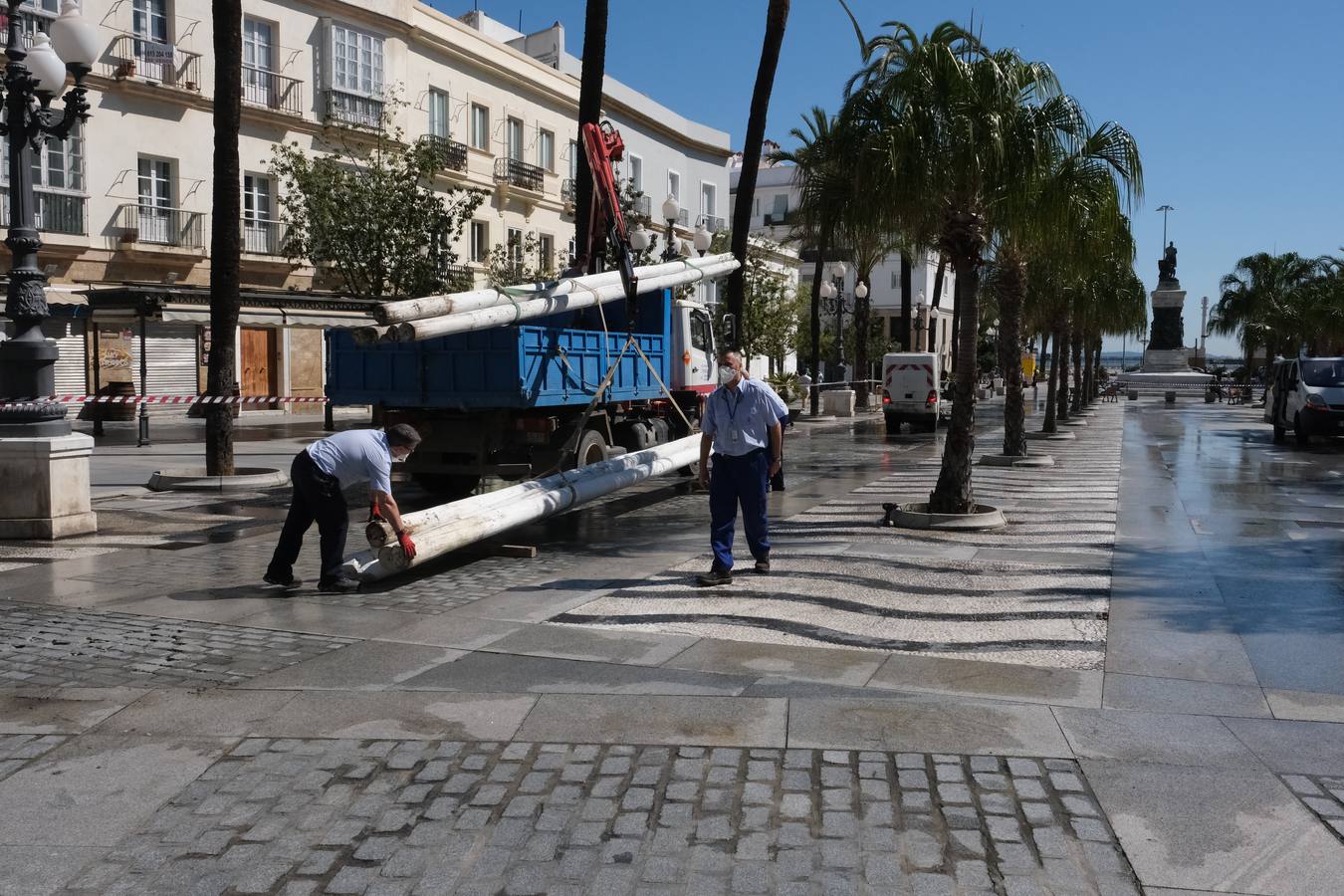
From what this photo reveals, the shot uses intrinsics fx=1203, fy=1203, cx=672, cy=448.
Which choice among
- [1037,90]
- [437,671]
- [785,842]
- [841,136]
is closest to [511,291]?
[841,136]

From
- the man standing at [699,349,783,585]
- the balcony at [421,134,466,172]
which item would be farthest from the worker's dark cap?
the balcony at [421,134,466,172]

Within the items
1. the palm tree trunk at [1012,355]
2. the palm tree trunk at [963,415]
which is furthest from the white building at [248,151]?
the palm tree trunk at [963,415]

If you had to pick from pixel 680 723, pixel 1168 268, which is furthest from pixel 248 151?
pixel 1168 268

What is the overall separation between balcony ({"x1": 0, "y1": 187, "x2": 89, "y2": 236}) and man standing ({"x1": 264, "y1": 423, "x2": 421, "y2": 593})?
20.0 metres

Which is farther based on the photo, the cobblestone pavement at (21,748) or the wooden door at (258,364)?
the wooden door at (258,364)

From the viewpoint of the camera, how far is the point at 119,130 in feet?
87.6

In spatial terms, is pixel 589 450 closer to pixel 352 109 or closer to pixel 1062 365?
pixel 352 109

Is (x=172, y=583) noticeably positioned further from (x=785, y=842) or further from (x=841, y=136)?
(x=841, y=136)

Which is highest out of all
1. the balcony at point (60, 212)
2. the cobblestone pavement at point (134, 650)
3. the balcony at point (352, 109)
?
the balcony at point (352, 109)

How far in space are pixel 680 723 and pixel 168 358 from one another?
26.5 meters

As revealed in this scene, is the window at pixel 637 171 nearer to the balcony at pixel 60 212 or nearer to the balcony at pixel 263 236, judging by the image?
the balcony at pixel 263 236

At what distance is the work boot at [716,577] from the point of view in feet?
28.5

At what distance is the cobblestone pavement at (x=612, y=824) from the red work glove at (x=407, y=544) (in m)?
3.13

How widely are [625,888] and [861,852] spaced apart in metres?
0.83
